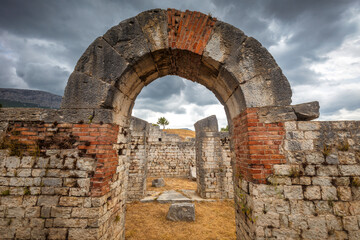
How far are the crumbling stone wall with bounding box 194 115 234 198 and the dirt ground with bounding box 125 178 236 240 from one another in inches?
35.6

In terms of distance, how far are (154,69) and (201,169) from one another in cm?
644

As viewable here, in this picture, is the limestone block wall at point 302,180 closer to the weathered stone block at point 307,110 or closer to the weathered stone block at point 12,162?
the weathered stone block at point 307,110

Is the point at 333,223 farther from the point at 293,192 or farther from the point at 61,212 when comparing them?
the point at 61,212

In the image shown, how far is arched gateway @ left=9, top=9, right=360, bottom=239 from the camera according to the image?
102 inches

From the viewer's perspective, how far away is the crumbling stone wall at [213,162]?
8328 millimetres

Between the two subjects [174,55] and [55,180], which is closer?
[55,180]

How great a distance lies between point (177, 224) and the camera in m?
5.62

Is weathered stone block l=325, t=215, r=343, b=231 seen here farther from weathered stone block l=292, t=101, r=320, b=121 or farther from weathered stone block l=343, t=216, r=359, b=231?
weathered stone block l=292, t=101, r=320, b=121

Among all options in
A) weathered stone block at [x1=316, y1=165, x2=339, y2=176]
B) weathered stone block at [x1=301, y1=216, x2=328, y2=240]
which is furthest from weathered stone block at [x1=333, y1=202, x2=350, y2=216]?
weathered stone block at [x1=316, y1=165, x2=339, y2=176]

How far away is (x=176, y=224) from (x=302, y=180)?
4594 mm

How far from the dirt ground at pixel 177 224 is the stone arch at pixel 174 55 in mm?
3964

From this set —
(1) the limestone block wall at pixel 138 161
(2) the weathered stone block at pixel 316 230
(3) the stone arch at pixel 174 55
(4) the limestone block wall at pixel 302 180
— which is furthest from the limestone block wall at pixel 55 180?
(1) the limestone block wall at pixel 138 161

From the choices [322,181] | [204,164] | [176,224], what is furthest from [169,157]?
[322,181]

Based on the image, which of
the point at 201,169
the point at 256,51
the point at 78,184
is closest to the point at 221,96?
the point at 256,51
